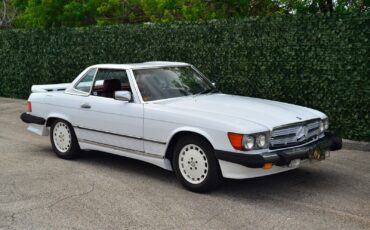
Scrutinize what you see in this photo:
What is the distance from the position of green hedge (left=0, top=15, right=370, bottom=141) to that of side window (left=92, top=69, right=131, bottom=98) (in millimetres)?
3757

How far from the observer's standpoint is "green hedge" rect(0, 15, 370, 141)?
912 centimetres

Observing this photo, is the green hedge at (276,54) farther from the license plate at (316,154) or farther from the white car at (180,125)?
the license plate at (316,154)

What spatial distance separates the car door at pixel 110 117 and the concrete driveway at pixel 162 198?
1.51 ft

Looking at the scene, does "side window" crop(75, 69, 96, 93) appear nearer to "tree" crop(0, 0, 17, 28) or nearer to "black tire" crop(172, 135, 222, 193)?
"black tire" crop(172, 135, 222, 193)

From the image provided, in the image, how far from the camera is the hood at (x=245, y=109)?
618cm

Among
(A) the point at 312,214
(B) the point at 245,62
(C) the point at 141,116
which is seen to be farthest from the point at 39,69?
(A) the point at 312,214

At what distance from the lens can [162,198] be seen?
6141 millimetres

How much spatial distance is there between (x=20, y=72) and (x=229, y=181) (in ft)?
38.9

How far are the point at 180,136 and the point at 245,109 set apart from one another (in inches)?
34.3

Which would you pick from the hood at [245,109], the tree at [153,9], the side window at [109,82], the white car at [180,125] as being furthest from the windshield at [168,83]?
the tree at [153,9]

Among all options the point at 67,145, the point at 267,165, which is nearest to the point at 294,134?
the point at 267,165

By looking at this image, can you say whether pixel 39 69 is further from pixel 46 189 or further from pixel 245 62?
pixel 46 189

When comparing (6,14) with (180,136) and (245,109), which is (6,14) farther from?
(245,109)

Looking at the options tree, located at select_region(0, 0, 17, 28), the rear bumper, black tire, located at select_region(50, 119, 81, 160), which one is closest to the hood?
black tire, located at select_region(50, 119, 81, 160)
